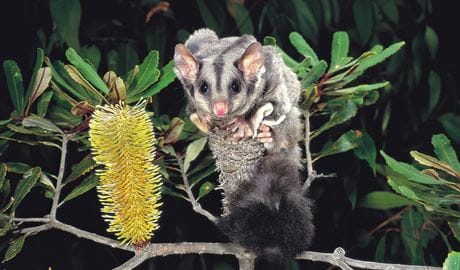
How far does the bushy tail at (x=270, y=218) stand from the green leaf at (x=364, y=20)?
4.98 feet

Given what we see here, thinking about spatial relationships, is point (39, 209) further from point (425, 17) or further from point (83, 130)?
point (425, 17)

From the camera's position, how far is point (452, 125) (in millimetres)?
2928

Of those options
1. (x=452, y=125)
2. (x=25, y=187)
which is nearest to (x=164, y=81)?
(x=25, y=187)

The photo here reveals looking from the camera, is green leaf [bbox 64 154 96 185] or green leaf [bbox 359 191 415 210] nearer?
green leaf [bbox 64 154 96 185]

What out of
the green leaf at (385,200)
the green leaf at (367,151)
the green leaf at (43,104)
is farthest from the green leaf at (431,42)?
the green leaf at (43,104)

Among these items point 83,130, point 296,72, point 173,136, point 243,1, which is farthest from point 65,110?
point 243,1

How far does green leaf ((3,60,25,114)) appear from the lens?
1703 millimetres

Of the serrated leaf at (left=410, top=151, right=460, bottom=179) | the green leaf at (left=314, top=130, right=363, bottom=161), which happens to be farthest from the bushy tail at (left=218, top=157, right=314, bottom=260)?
the green leaf at (left=314, top=130, right=363, bottom=161)

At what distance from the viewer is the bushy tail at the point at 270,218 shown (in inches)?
52.4

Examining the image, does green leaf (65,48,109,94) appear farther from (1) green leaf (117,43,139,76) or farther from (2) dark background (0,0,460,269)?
(2) dark background (0,0,460,269)

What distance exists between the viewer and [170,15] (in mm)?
3018

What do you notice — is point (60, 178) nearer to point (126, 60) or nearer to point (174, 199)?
point (126, 60)

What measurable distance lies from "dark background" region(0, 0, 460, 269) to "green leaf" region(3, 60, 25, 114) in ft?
3.05

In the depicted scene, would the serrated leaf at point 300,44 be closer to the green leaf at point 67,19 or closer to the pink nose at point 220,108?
the pink nose at point 220,108
